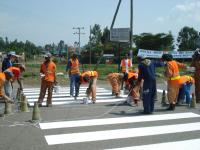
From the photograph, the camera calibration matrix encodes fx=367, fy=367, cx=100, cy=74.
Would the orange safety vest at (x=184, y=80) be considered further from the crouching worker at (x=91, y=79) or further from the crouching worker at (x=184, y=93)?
the crouching worker at (x=91, y=79)

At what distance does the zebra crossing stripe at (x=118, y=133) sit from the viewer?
7.48 meters

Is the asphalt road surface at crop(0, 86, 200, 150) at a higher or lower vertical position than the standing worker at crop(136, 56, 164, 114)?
lower

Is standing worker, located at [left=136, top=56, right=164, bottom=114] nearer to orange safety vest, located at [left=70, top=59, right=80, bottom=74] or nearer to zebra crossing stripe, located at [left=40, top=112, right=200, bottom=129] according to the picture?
zebra crossing stripe, located at [left=40, top=112, right=200, bottom=129]

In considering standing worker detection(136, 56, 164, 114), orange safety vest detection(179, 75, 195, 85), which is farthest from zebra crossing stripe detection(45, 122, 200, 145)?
orange safety vest detection(179, 75, 195, 85)

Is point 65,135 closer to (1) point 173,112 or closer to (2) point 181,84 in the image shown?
(1) point 173,112

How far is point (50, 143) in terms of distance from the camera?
23.5ft

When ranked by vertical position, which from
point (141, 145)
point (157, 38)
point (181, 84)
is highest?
point (157, 38)

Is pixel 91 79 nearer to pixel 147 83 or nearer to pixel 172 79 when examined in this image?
pixel 147 83

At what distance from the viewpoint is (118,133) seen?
26.4 feet

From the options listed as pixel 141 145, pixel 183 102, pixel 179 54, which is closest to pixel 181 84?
pixel 183 102

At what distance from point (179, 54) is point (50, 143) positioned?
2394cm

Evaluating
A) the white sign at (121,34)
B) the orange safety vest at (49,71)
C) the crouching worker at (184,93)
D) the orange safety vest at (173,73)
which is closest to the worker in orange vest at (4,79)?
the orange safety vest at (49,71)

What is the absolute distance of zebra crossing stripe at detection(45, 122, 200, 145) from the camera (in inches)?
294

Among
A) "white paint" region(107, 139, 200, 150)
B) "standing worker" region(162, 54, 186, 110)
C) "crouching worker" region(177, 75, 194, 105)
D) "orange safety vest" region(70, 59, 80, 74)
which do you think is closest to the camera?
"white paint" region(107, 139, 200, 150)
